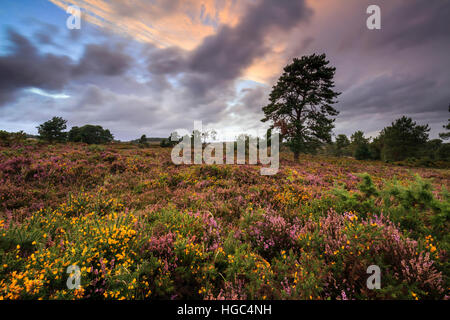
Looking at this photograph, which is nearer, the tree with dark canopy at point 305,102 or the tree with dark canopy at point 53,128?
the tree with dark canopy at point 305,102

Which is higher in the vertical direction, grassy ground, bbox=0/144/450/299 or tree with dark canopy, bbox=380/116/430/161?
tree with dark canopy, bbox=380/116/430/161

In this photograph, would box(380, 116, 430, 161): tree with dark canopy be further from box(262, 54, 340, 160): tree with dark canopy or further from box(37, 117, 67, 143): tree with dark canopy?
box(37, 117, 67, 143): tree with dark canopy

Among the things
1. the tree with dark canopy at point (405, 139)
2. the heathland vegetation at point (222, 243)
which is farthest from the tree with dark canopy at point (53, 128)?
the tree with dark canopy at point (405, 139)

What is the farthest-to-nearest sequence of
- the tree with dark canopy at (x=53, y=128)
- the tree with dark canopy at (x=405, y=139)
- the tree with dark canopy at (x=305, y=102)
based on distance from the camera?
the tree with dark canopy at (x=53, y=128), the tree with dark canopy at (x=405, y=139), the tree with dark canopy at (x=305, y=102)

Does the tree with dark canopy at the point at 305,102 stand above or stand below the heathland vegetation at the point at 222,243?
above

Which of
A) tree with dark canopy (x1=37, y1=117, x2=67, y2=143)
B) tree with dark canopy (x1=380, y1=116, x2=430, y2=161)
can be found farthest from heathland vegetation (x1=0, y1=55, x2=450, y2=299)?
tree with dark canopy (x1=37, y1=117, x2=67, y2=143)

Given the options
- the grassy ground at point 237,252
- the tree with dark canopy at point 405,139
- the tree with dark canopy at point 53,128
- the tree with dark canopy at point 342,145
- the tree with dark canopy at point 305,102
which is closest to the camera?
the grassy ground at point 237,252

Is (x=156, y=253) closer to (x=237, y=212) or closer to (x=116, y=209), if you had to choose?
(x=237, y=212)

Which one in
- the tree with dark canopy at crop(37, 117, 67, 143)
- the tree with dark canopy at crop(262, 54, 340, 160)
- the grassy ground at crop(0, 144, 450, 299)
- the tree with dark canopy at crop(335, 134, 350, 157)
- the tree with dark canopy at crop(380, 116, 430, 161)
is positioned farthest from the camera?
the tree with dark canopy at crop(335, 134, 350, 157)

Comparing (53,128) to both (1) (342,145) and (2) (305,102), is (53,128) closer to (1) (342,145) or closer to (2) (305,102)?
(2) (305,102)

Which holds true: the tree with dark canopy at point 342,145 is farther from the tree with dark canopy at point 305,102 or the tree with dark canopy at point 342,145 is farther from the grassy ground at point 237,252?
the grassy ground at point 237,252
